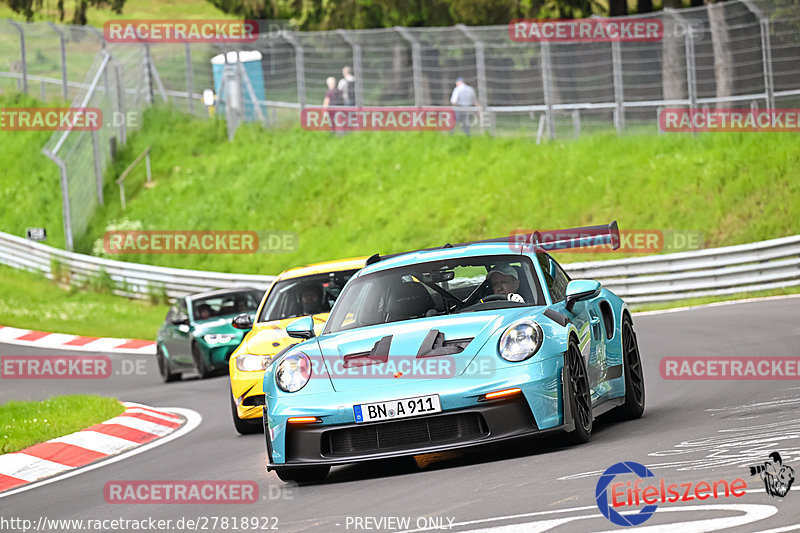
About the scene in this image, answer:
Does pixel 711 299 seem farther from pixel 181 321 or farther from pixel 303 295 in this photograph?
pixel 303 295

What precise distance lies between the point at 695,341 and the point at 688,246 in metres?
10.4

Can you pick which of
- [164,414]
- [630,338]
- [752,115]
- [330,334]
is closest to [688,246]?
[752,115]

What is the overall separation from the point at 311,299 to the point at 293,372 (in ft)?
16.5

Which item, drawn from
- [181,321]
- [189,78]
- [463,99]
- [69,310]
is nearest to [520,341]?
[181,321]

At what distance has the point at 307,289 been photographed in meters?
13.4

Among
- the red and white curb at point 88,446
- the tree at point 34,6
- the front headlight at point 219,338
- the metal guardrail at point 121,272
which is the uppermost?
the tree at point 34,6

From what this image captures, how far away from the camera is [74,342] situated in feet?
84.6

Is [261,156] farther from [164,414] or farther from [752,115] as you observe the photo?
[164,414]

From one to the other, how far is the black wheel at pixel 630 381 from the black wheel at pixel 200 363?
1015cm

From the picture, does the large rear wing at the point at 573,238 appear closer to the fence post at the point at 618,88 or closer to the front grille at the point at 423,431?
the front grille at the point at 423,431

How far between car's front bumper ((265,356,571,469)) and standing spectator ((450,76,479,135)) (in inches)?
958

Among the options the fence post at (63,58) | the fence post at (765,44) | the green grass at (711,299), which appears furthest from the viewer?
the fence post at (63,58)

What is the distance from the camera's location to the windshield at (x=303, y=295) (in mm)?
13133

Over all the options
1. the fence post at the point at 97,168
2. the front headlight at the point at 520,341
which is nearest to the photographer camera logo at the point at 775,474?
the front headlight at the point at 520,341
